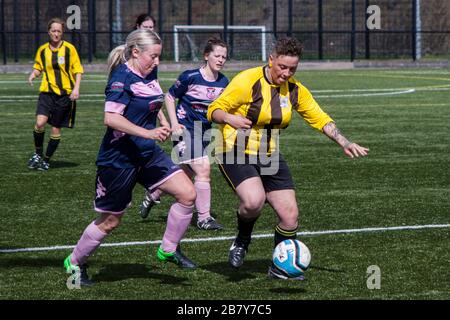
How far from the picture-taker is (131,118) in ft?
26.2

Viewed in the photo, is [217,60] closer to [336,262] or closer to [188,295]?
[336,262]

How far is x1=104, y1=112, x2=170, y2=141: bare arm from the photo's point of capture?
295 inches

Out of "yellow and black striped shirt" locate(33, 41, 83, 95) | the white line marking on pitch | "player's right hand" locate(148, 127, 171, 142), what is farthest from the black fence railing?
"player's right hand" locate(148, 127, 171, 142)

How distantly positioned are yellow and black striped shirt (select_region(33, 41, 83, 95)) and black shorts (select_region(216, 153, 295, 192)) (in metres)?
7.43

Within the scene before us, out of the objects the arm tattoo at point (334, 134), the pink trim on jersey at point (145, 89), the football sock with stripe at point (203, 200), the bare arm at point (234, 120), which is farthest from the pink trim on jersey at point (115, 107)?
the football sock with stripe at point (203, 200)

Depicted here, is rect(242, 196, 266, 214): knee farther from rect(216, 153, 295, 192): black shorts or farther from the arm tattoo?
the arm tattoo

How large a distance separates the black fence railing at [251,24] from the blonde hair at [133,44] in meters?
39.4

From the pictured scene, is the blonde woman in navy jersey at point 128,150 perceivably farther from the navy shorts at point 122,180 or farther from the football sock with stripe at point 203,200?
the football sock with stripe at point 203,200

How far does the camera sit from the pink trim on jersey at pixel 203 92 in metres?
11.0

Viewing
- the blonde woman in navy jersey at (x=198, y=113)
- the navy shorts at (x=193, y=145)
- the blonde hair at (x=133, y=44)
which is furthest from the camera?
the navy shorts at (x=193, y=145)

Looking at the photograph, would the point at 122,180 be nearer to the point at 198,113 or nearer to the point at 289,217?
the point at 289,217

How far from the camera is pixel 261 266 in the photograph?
871 cm

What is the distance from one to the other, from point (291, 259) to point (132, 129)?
1572mm
